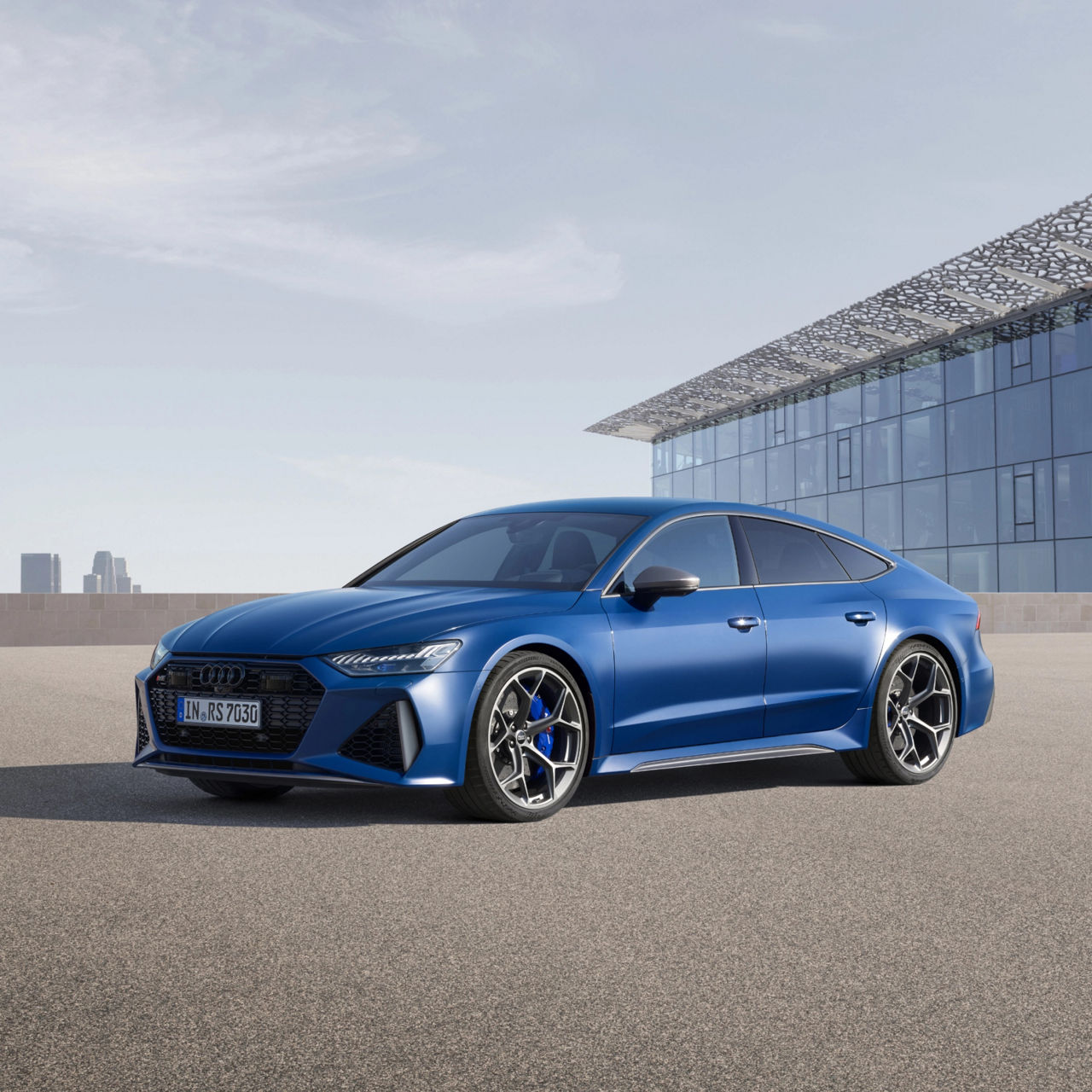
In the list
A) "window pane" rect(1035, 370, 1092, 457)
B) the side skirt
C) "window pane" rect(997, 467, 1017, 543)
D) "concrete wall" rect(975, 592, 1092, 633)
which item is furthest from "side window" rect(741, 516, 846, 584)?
"window pane" rect(997, 467, 1017, 543)

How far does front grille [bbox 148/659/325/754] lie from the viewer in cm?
593

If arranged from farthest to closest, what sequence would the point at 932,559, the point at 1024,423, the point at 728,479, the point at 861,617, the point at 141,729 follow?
the point at 728,479, the point at 932,559, the point at 1024,423, the point at 861,617, the point at 141,729

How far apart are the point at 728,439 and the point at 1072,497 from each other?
796 inches

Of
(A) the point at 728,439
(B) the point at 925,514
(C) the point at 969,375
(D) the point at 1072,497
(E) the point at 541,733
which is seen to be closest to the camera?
(E) the point at 541,733

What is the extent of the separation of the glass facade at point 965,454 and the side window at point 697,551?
32249 mm

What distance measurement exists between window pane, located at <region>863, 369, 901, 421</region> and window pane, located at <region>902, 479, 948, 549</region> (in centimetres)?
262

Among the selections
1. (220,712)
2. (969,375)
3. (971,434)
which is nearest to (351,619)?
(220,712)

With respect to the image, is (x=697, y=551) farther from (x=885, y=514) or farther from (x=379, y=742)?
A: (x=885, y=514)

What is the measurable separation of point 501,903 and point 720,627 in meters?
→ 2.56

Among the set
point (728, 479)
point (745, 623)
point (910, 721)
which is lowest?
point (910, 721)

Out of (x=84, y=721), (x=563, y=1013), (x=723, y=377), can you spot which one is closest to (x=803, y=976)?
(x=563, y=1013)

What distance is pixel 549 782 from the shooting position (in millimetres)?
6266

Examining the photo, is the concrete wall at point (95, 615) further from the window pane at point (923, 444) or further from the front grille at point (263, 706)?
the window pane at point (923, 444)

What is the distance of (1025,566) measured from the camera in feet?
129
